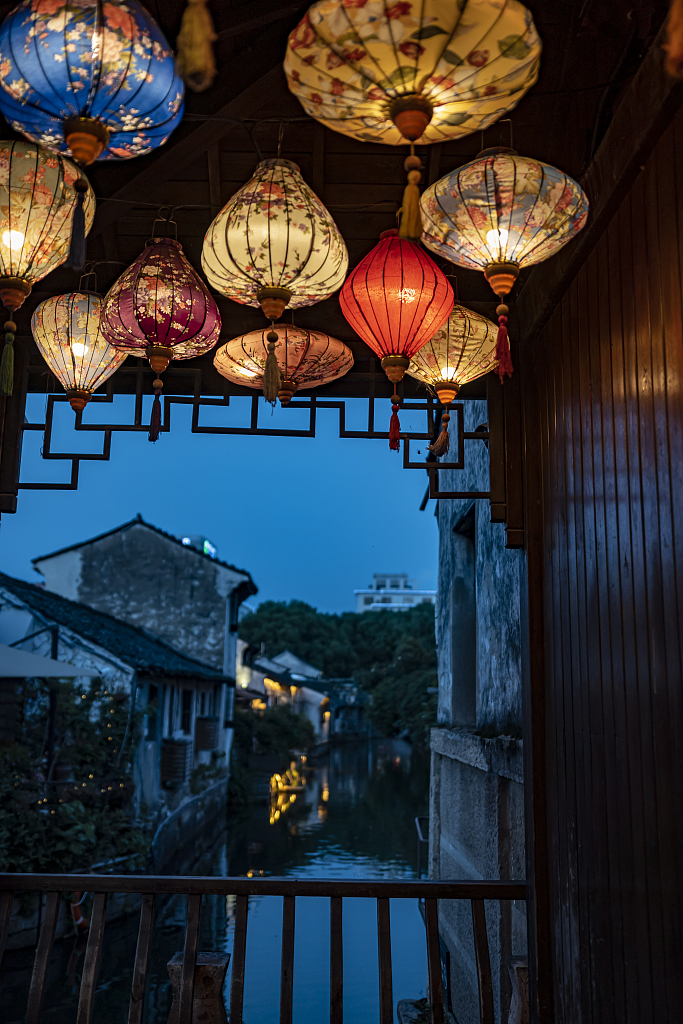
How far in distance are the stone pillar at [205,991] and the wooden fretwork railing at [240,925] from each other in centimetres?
4

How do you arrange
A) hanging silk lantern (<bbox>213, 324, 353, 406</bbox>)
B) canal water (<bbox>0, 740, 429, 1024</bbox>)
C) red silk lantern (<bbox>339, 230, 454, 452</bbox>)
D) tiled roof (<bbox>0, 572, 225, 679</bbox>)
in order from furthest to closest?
tiled roof (<bbox>0, 572, 225, 679</bbox>) < canal water (<bbox>0, 740, 429, 1024</bbox>) < hanging silk lantern (<bbox>213, 324, 353, 406</bbox>) < red silk lantern (<bbox>339, 230, 454, 452</bbox>)

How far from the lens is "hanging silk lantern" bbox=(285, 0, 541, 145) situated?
6.19ft

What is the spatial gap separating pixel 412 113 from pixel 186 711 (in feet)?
53.3

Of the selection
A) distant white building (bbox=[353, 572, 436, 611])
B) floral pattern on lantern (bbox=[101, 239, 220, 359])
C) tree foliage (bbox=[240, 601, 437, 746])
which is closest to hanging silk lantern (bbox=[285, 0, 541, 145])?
floral pattern on lantern (bbox=[101, 239, 220, 359])

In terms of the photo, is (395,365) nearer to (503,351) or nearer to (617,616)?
(503,351)

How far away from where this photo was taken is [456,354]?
3.56 m

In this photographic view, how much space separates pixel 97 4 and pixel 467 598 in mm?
7214

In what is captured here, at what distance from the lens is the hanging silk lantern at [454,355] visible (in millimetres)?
3541

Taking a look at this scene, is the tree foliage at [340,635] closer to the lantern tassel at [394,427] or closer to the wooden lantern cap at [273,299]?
the lantern tassel at [394,427]

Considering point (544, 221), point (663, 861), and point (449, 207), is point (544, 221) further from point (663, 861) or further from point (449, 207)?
point (663, 861)

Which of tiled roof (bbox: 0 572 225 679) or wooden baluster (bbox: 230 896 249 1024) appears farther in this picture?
tiled roof (bbox: 0 572 225 679)

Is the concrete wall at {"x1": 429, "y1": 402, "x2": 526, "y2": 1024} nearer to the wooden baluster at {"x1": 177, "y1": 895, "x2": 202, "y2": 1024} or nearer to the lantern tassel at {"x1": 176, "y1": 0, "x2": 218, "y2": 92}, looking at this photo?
the wooden baluster at {"x1": 177, "y1": 895, "x2": 202, "y2": 1024}

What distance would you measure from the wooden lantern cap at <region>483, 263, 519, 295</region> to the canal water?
2822 mm

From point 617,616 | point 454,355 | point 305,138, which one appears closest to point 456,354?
point 454,355
